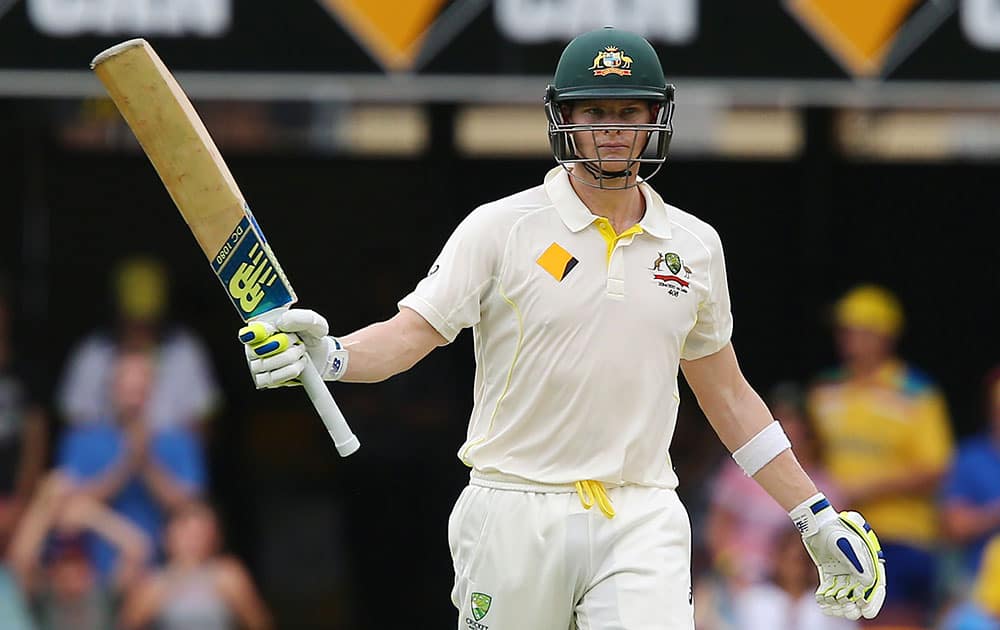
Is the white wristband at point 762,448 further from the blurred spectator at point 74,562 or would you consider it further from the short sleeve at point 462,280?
the blurred spectator at point 74,562

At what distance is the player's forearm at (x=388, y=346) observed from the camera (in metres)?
3.71

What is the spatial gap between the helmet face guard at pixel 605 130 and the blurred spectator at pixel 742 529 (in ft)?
10.4

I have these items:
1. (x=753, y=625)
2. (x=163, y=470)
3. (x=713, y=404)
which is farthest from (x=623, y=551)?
(x=163, y=470)

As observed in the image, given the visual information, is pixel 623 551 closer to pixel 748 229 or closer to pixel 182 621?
pixel 182 621

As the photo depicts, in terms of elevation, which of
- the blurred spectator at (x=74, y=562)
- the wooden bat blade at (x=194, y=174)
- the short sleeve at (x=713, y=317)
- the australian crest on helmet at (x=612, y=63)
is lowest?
the blurred spectator at (x=74, y=562)

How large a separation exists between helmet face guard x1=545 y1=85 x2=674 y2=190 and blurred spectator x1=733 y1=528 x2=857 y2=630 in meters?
3.00

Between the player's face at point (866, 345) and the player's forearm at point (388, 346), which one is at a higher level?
the player's face at point (866, 345)

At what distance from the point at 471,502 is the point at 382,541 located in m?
4.65

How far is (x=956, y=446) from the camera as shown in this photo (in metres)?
8.23

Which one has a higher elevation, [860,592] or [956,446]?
[956,446]

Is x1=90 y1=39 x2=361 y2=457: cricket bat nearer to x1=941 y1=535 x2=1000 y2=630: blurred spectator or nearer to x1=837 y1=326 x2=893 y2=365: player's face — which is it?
x1=941 y1=535 x2=1000 y2=630: blurred spectator

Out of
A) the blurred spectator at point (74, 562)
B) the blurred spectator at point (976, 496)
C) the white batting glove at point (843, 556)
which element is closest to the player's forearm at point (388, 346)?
the white batting glove at point (843, 556)

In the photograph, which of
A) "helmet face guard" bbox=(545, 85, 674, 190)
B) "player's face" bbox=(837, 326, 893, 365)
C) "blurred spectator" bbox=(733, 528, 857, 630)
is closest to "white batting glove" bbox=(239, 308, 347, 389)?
"helmet face guard" bbox=(545, 85, 674, 190)

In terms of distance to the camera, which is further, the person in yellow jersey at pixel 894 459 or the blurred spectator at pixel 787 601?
the person in yellow jersey at pixel 894 459
